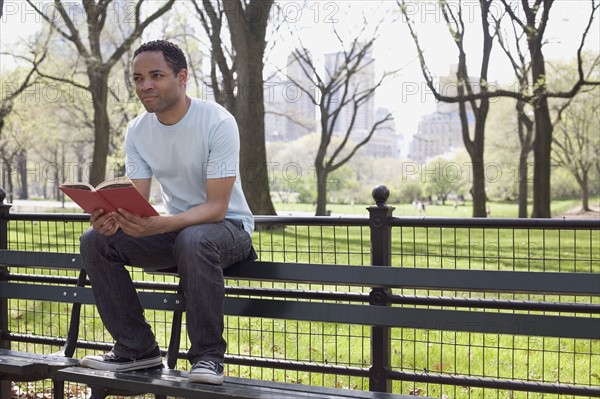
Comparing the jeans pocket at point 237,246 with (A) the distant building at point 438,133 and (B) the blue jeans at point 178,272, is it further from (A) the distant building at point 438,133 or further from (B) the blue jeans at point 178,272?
(A) the distant building at point 438,133

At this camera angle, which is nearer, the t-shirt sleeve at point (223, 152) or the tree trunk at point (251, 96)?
the t-shirt sleeve at point (223, 152)

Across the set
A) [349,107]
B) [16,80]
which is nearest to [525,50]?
[349,107]

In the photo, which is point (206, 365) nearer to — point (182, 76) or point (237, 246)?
point (237, 246)

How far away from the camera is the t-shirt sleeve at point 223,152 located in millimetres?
3777

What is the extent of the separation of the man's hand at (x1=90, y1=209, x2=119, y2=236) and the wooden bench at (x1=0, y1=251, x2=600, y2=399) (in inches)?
22.3

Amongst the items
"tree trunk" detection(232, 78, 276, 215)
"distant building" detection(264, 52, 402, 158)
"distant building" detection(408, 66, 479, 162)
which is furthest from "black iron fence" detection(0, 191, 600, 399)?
"distant building" detection(408, 66, 479, 162)

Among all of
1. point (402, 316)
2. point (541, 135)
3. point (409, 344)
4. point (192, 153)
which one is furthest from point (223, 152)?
point (541, 135)

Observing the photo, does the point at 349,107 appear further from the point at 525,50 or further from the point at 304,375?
the point at 304,375

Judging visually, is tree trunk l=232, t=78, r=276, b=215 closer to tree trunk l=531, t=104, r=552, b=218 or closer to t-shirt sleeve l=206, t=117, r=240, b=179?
tree trunk l=531, t=104, r=552, b=218

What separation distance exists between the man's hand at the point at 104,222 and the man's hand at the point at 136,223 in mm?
59

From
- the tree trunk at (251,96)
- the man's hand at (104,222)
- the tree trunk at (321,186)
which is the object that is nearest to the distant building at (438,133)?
the tree trunk at (321,186)

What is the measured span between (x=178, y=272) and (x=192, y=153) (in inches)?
23.7

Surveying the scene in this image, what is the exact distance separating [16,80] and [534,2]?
58.9ft

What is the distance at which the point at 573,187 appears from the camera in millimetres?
60344
